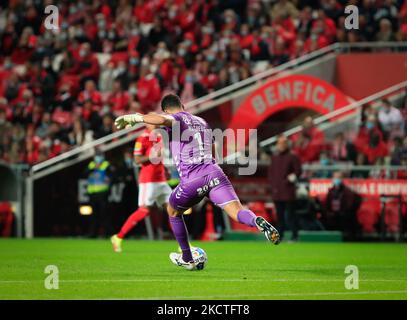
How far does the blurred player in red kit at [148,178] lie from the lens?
18547 millimetres

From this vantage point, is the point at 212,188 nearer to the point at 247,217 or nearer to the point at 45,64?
the point at 247,217

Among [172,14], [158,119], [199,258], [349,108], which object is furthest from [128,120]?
[172,14]

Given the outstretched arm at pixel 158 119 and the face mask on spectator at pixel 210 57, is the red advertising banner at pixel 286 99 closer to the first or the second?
the face mask on spectator at pixel 210 57

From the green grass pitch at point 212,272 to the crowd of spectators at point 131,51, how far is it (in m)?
6.33

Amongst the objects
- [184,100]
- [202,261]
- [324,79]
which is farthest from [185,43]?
[202,261]

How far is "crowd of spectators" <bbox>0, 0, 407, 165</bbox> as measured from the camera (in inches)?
1058

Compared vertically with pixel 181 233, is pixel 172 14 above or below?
above

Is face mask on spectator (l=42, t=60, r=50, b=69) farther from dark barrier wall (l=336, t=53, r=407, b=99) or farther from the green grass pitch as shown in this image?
the green grass pitch

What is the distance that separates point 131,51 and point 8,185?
6307 mm

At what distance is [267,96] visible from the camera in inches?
990

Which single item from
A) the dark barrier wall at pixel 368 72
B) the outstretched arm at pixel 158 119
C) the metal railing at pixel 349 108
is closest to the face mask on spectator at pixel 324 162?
the metal railing at pixel 349 108

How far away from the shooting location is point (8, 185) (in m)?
25.2
